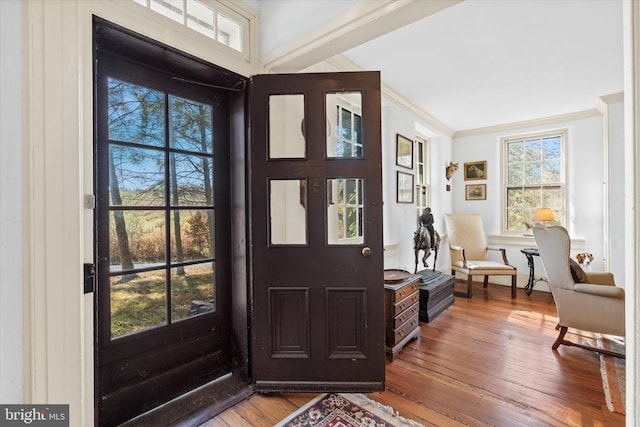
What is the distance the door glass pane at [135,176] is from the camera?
1.50m

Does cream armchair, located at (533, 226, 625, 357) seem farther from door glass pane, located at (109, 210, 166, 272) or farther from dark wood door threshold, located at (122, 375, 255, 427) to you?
door glass pane, located at (109, 210, 166, 272)

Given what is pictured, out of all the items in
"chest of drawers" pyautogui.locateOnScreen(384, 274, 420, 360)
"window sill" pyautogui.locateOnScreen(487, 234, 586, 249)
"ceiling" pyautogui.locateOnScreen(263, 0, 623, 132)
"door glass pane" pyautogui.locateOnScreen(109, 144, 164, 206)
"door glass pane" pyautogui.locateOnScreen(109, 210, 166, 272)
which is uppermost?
"ceiling" pyautogui.locateOnScreen(263, 0, 623, 132)

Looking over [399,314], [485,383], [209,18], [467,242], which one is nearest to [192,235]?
[209,18]

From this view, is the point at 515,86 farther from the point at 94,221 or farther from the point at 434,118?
the point at 94,221

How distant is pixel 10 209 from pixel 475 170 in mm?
5463

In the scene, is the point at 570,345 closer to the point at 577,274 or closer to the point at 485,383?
the point at 577,274

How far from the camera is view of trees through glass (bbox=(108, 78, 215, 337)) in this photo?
4.98ft

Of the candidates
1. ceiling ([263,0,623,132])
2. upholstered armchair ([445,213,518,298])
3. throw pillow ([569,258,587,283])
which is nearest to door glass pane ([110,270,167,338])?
ceiling ([263,0,623,132])

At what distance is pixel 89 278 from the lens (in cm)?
120

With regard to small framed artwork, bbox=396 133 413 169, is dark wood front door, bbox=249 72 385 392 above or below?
below

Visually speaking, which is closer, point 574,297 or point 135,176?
point 135,176

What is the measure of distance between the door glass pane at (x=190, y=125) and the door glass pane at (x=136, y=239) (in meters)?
0.47

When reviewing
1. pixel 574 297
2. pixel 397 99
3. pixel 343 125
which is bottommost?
pixel 574 297

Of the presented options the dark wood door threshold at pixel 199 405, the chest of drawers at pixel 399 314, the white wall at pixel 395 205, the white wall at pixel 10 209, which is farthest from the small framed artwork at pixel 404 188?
the white wall at pixel 10 209
